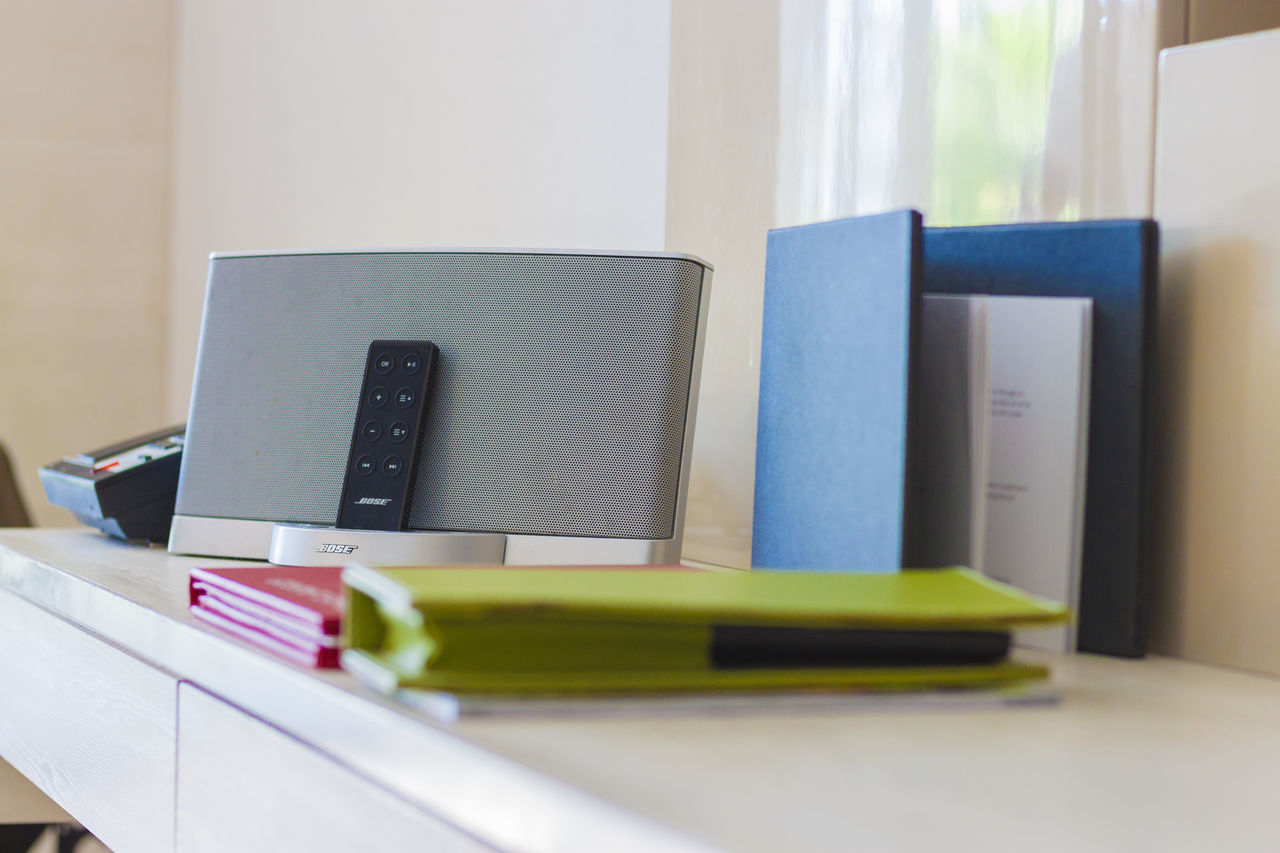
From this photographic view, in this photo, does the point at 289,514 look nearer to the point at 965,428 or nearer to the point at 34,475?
the point at 965,428

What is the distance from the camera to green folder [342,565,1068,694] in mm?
422

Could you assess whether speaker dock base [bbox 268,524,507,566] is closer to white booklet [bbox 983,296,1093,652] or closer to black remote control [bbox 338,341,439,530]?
black remote control [bbox 338,341,439,530]

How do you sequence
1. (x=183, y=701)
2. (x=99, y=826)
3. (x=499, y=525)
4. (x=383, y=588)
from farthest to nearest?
1. (x=499, y=525)
2. (x=99, y=826)
3. (x=183, y=701)
4. (x=383, y=588)

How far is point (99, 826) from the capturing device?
2.52 feet

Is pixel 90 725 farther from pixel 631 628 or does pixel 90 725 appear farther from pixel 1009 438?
pixel 1009 438

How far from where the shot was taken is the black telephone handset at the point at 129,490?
1026mm

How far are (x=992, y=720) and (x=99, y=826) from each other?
0.58 meters
